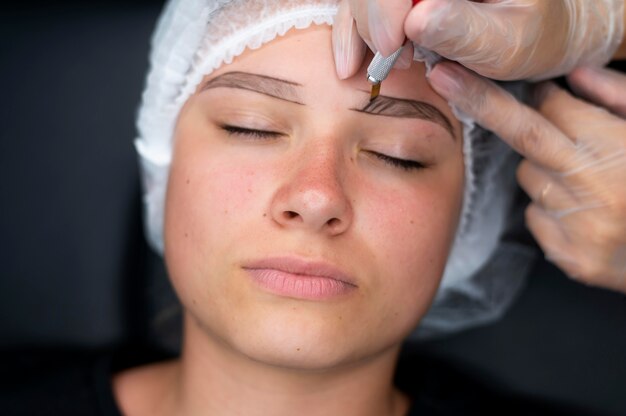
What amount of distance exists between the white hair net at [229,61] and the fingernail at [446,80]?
0.04 meters

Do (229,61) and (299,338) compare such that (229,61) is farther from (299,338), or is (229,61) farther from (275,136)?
(299,338)

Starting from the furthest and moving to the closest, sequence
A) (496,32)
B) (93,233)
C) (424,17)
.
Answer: (93,233) → (496,32) → (424,17)

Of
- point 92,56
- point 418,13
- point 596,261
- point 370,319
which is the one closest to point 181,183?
point 370,319

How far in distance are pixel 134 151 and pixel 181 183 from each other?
0.50 meters

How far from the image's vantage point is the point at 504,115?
1288 millimetres

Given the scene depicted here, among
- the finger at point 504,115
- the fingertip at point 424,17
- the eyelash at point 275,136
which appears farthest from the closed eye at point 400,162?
the fingertip at point 424,17

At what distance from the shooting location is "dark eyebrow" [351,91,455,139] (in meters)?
1.19

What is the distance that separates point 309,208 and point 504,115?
15.5 inches

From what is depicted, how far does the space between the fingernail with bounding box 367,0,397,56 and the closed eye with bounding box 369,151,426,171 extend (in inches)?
8.5

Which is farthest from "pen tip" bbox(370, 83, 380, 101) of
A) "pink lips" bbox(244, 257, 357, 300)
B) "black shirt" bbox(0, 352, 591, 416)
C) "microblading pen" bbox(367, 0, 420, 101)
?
"black shirt" bbox(0, 352, 591, 416)

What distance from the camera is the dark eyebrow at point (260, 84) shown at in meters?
1.18

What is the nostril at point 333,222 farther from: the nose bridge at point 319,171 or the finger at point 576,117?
the finger at point 576,117

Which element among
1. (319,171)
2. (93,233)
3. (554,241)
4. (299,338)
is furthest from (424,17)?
(93,233)

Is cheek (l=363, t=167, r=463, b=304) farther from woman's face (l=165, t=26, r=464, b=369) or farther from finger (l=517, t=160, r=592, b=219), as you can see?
finger (l=517, t=160, r=592, b=219)
